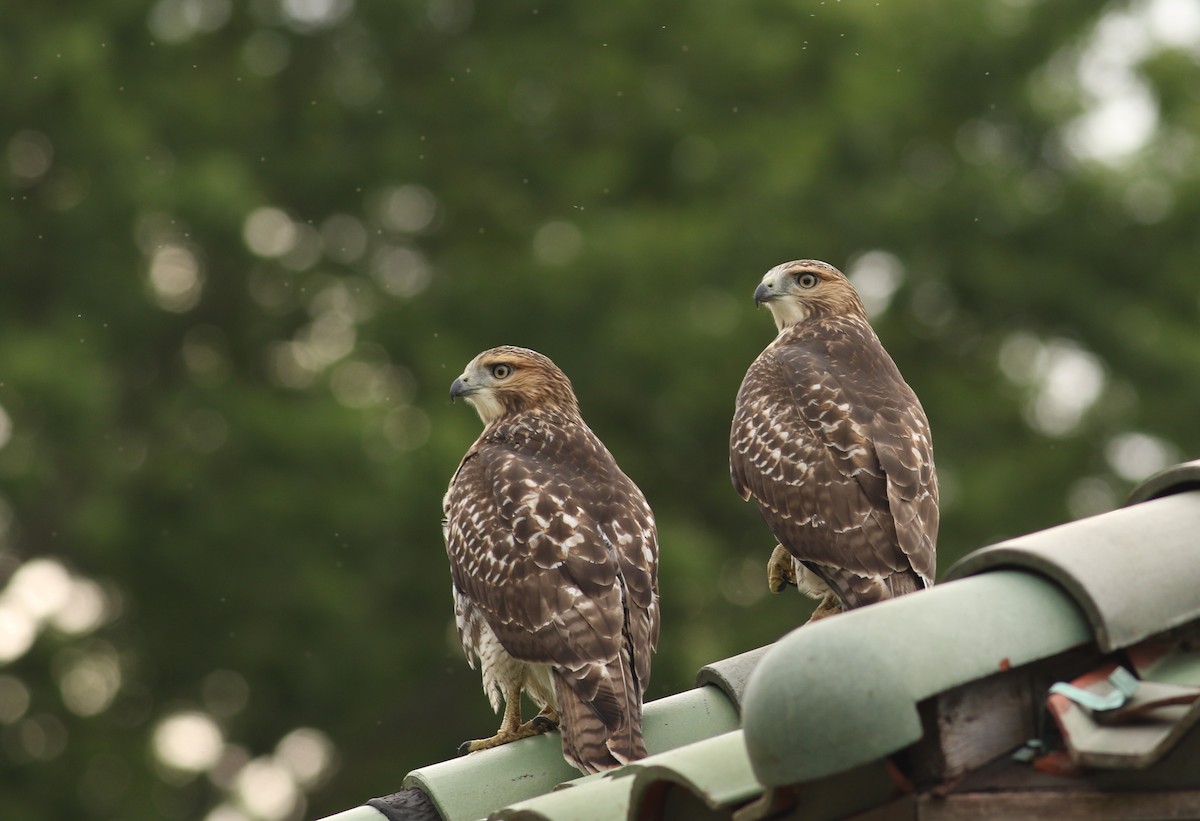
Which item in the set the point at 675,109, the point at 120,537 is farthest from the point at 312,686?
the point at 675,109

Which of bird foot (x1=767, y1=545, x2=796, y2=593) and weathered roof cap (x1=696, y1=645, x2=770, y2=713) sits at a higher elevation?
bird foot (x1=767, y1=545, x2=796, y2=593)

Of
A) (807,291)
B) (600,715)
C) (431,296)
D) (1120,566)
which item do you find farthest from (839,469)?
(431,296)

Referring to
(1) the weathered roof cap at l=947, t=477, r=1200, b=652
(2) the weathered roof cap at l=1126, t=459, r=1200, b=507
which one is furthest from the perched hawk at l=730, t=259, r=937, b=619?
(1) the weathered roof cap at l=947, t=477, r=1200, b=652

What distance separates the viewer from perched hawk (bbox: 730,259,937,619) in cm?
595

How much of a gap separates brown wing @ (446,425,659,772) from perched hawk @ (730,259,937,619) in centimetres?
45

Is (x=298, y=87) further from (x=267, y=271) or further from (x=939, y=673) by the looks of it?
(x=939, y=673)

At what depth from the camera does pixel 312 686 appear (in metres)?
17.5

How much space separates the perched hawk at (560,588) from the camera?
5.50m

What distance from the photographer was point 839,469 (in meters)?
6.12

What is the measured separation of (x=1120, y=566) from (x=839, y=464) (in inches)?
108

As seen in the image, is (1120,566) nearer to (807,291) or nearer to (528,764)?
(528,764)

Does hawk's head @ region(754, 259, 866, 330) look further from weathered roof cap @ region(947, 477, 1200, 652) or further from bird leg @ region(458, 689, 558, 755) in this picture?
weathered roof cap @ region(947, 477, 1200, 652)

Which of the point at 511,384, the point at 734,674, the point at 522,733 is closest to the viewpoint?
the point at 734,674

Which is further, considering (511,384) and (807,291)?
(807,291)
